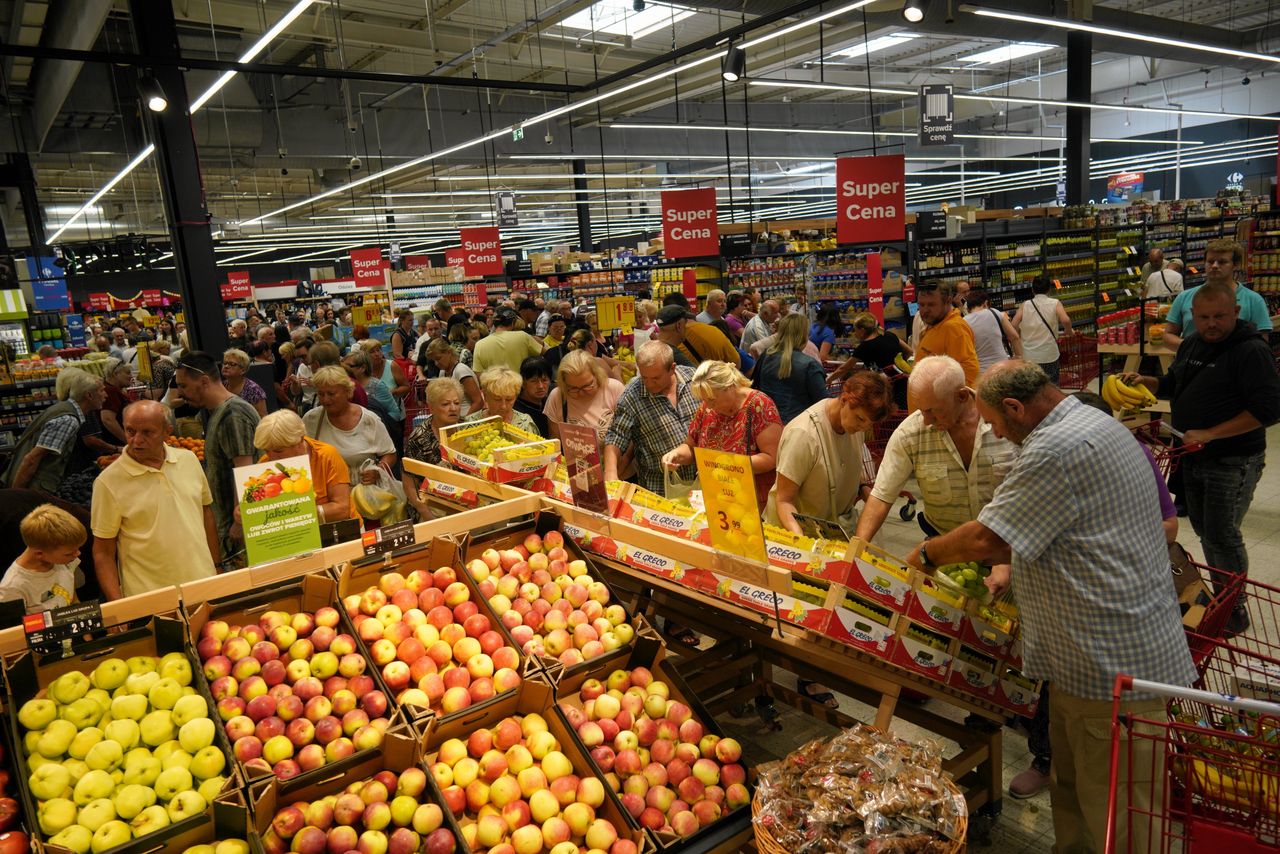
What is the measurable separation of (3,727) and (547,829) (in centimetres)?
143

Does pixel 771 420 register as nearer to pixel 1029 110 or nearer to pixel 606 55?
pixel 606 55

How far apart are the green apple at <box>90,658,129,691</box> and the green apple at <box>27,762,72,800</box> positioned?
29cm

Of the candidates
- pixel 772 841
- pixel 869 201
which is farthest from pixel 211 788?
pixel 869 201

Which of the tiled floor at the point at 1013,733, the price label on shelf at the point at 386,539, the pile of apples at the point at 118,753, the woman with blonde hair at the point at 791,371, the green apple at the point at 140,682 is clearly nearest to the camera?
the pile of apples at the point at 118,753

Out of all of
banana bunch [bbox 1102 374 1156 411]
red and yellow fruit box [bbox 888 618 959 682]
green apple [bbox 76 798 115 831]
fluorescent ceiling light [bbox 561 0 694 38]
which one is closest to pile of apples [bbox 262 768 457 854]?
green apple [bbox 76 798 115 831]

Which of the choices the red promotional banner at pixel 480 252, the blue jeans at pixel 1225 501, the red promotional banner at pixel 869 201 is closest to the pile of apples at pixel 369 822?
the blue jeans at pixel 1225 501

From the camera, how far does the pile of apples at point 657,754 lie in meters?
2.14

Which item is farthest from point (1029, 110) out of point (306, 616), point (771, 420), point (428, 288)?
point (306, 616)

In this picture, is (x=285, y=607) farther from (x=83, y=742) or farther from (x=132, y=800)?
(x=132, y=800)

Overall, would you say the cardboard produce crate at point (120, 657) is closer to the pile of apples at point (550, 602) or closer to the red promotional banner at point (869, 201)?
the pile of apples at point (550, 602)

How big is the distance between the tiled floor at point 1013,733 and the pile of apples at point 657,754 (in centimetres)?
129

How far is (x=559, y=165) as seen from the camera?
82.4ft

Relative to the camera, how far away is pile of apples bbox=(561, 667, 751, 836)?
84.2 inches

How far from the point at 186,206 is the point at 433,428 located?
599cm
